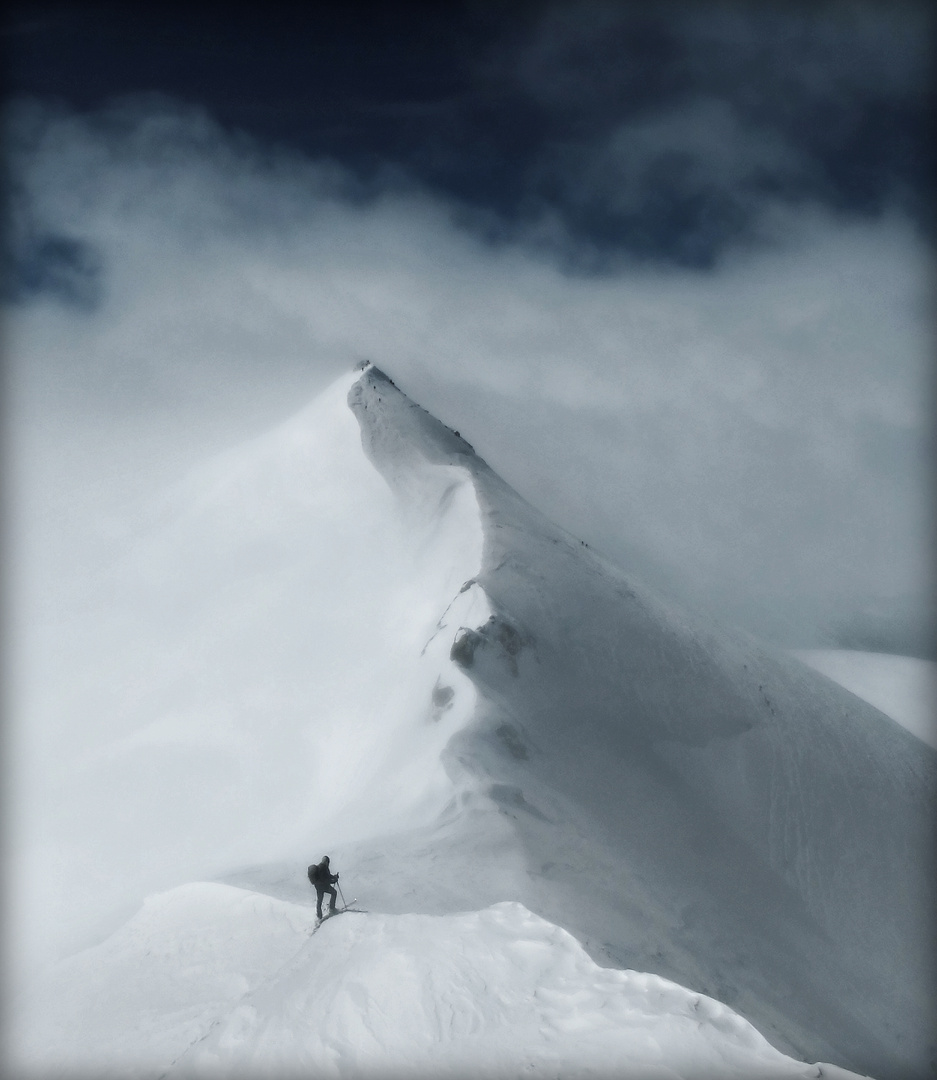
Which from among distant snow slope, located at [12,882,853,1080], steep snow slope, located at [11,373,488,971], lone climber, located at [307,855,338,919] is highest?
steep snow slope, located at [11,373,488,971]

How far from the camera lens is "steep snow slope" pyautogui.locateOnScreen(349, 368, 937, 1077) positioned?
17641 millimetres

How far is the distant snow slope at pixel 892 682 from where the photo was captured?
54281mm

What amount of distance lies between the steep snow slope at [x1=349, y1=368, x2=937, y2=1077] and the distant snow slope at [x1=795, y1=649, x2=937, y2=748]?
22.8 metres

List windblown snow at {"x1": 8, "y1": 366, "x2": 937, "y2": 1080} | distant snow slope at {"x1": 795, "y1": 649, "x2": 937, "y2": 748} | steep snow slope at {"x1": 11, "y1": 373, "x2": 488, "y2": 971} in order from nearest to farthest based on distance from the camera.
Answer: windblown snow at {"x1": 8, "y1": 366, "x2": 937, "y2": 1080}, steep snow slope at {"x1": 11, "y1": 373, "x2": 488, "y2": 971}, distant snow slope at {"x1": 795, "y1": 649, "x2": 937, "y2": 748}

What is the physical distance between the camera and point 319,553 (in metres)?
33.4

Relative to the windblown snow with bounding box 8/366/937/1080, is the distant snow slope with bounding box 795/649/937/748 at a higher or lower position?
higher

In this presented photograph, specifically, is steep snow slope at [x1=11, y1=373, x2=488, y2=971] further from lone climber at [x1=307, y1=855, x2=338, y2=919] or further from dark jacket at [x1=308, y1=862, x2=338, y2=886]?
dark jacket at [x1=308, y1=862, x2=338, y2=886]

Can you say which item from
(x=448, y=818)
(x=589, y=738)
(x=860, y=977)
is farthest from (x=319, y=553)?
(x=860, y=977)

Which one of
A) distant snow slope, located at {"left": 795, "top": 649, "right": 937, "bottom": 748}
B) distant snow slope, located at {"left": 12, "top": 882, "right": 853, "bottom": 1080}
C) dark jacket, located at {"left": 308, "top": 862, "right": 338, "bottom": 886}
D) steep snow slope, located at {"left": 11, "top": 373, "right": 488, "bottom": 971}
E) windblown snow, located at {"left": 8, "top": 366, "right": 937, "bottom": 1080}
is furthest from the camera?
distant snow slope, located at {"left": 795, "top": 649, "right": 937, "bottom": 748}

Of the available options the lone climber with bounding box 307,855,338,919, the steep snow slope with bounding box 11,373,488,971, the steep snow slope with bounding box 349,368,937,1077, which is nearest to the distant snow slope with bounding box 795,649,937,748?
the steep snow slope with bounding box 349,368,937,1077

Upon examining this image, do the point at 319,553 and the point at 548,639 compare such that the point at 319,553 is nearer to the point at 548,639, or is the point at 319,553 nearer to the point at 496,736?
the point at 548,639

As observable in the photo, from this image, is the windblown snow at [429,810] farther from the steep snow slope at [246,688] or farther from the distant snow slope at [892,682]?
the distant snow slope at [892,682]

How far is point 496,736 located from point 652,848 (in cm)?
451

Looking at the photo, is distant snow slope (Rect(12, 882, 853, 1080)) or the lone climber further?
the lone climber
